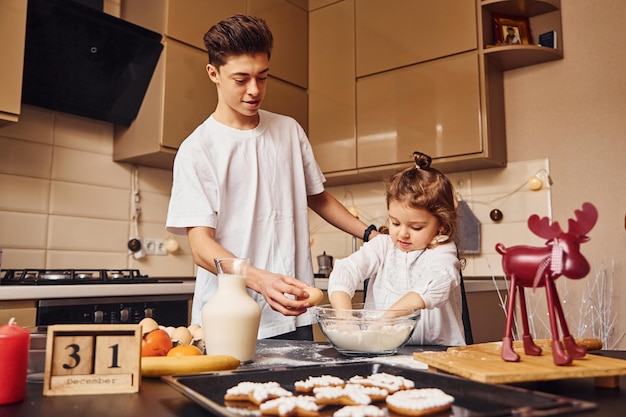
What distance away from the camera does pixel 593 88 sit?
8.57ft

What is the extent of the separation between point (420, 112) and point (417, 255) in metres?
1.54

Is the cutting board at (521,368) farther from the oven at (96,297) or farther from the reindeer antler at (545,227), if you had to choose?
the oven at (96,297)

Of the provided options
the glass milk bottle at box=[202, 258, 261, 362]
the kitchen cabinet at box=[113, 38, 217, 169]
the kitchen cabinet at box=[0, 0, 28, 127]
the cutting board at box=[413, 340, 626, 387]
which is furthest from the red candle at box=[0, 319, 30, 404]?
the kitchen cabinet at box=[113, 38, 217, 169]

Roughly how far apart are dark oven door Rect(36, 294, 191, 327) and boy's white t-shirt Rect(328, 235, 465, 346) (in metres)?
0.89

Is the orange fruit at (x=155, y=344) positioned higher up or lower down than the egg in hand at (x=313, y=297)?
lower down

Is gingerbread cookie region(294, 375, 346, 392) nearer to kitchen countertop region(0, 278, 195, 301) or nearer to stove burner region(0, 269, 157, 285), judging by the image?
kitchen countertop region(0, 278, 195, 301)

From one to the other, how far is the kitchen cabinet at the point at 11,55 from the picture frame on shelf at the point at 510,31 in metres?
2.07

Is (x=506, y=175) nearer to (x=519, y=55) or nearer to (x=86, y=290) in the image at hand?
(x=519, y=55)

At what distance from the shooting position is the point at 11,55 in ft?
6.57

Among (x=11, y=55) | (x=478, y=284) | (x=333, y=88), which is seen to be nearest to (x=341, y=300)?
(x=478, y=284)

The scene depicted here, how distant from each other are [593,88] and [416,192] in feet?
5.61

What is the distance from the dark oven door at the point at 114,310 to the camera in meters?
1.78

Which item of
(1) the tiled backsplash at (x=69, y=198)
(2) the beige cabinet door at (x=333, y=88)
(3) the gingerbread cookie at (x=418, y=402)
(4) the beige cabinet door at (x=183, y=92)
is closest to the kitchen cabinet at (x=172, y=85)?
(4) the beige cabinet door at (x=183, y=92)

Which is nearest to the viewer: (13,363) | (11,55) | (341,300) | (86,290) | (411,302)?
(13,363)
